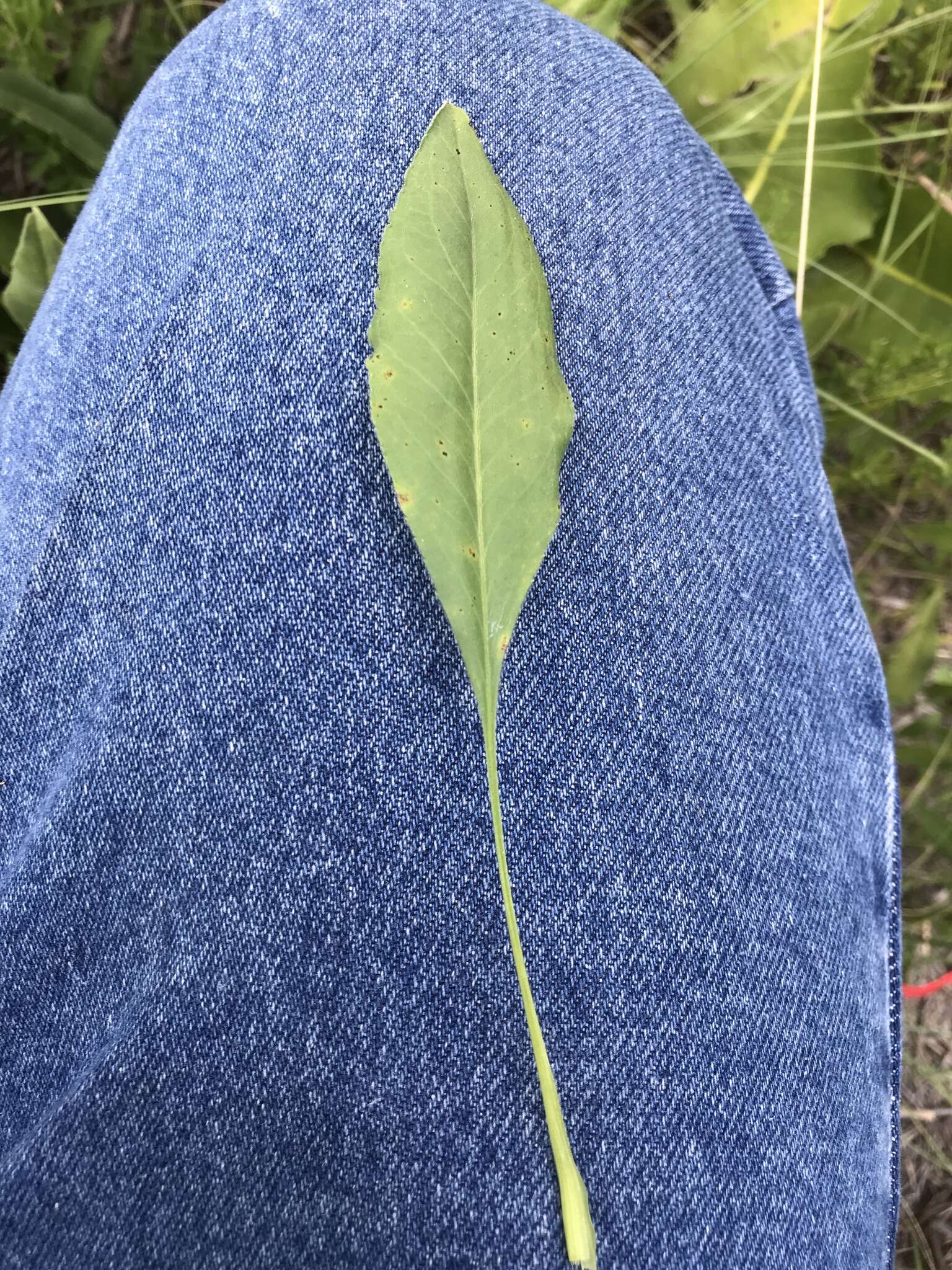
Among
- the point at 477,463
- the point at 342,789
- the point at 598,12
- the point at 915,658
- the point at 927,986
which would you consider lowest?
the point at 927,986

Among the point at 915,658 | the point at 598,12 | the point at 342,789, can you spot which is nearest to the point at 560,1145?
the point at 342,789

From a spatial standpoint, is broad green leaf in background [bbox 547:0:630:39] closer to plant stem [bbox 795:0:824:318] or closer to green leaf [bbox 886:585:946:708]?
plant stem [bbox 795:0:824:318]

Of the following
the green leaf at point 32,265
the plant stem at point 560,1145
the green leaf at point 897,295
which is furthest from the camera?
the green leaf at point 897,295

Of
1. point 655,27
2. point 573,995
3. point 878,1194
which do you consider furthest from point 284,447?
point 655,27

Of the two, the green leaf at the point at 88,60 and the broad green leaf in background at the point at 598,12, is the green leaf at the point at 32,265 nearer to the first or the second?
the green leaf at the point at 88,60

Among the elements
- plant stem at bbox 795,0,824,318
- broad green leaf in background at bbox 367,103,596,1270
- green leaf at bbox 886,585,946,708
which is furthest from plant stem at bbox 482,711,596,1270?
green leaf at bbox 886,585,946,708

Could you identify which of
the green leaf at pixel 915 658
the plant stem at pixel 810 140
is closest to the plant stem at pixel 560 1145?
the plant stem at pixel 810 140

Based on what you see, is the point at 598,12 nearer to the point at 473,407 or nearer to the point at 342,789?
the point at 473,407
